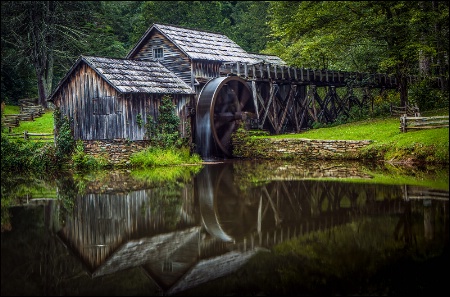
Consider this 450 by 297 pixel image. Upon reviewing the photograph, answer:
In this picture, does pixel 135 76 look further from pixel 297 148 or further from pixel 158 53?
pixel 297 148

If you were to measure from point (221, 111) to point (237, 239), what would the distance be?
2091 centimetres

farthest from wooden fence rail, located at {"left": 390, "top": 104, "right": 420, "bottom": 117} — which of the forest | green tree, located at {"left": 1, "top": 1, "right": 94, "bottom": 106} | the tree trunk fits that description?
green tree, located at {"left": 1, "top": 1, "right": 94, "bottom": 106}

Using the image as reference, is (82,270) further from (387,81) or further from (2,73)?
(2,73)

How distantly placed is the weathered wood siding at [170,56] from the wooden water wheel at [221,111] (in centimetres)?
196

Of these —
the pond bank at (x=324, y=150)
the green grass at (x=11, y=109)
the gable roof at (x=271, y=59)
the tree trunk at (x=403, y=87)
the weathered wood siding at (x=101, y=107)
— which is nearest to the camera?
the pond bank at (x=324, y=150)

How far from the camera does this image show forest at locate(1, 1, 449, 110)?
26.5 metres

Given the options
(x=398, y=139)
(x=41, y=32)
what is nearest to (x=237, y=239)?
(x=398, y=139)

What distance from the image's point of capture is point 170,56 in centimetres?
3052

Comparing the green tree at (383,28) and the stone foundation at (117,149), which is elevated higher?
the green tree at (383,28)

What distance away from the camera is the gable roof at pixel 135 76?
26.1m

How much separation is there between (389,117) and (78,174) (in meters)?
16.4

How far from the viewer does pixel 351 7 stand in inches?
1093

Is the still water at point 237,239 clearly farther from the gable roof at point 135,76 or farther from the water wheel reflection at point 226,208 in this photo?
the gable roof at point 135,76

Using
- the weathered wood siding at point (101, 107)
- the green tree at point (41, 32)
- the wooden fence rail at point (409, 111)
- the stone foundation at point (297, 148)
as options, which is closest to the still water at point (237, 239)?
the stone foundation at point (297, 148)
